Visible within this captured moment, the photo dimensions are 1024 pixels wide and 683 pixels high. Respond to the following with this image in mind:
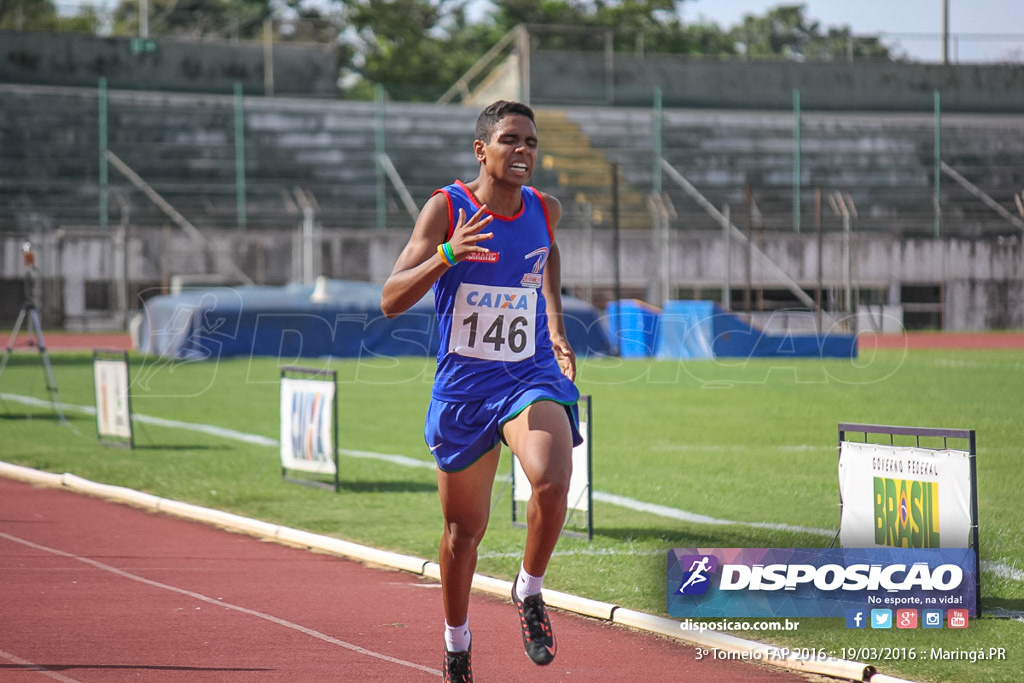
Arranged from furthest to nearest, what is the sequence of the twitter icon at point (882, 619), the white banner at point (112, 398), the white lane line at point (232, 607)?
the white banner at point (112, 398) → the twitter icon at point (882, 619) → the white lane line at point (232, 607)

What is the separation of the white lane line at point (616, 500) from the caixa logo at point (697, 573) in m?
2.19

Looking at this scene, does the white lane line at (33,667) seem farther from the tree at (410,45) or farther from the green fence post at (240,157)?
the tree at (410,45)

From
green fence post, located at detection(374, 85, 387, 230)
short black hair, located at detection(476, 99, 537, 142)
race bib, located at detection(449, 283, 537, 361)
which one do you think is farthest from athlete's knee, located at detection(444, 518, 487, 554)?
green fence post, located at detection(374, 85, 387, 230)

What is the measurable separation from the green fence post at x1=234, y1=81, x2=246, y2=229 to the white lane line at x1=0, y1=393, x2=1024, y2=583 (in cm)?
2114

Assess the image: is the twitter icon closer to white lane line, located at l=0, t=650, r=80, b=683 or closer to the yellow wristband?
the yellow wristband

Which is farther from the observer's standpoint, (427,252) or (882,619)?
(882,619)

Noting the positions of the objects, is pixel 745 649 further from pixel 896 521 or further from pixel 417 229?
pixel 417 229

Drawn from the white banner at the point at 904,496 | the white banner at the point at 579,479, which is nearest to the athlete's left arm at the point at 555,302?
the white banner at the point at 904,496

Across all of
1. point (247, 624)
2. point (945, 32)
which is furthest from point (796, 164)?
point (247, 624)

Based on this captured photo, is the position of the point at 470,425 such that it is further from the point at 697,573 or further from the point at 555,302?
the point at 697,573

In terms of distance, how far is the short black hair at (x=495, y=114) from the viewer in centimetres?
515

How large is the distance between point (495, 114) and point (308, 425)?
265 inches

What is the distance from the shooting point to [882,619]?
20.4 feet

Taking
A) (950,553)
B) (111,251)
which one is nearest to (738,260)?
(111,251)
